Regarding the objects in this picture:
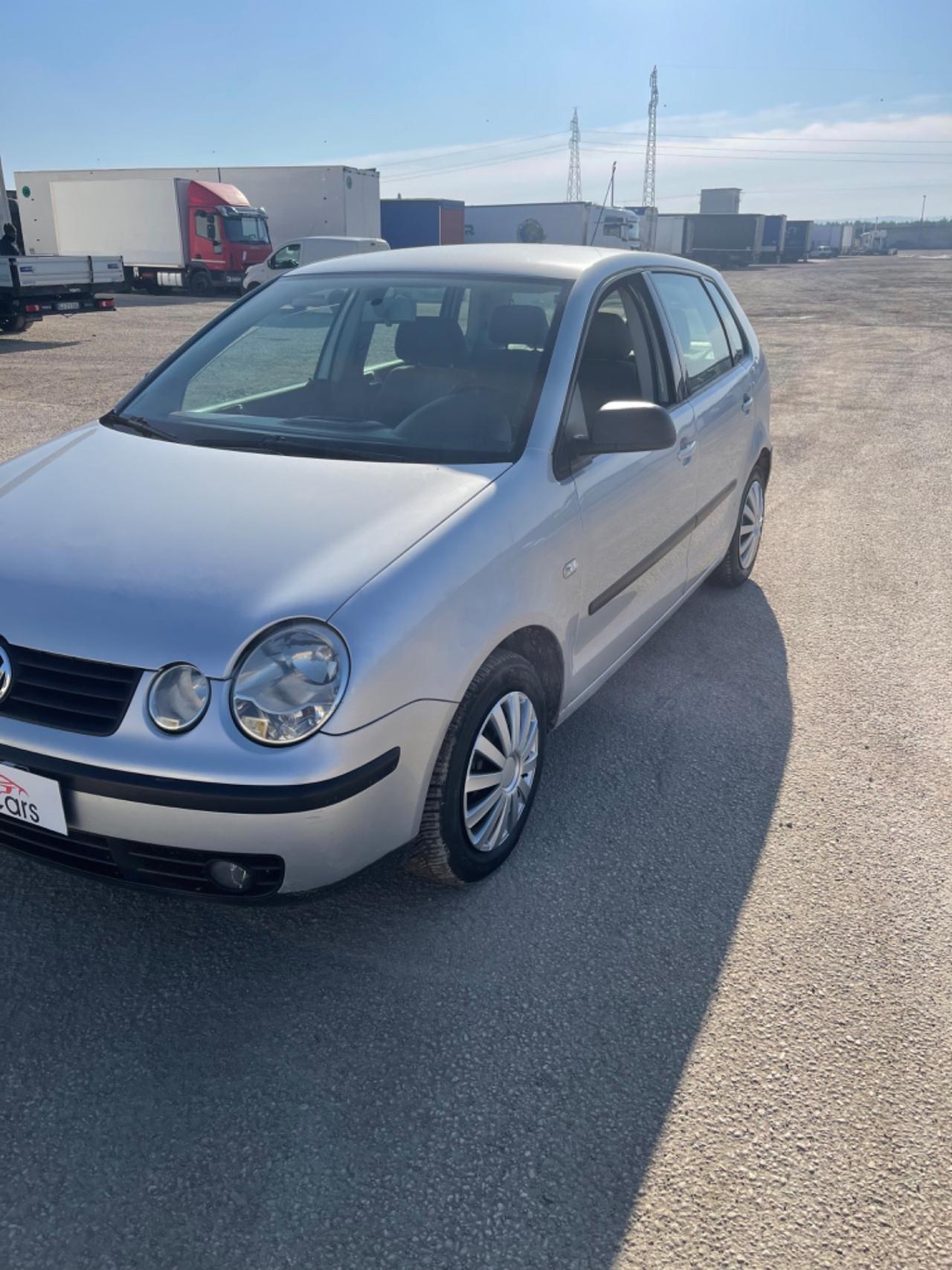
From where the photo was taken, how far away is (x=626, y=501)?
3.39 meters

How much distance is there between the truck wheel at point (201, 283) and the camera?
99.5ft

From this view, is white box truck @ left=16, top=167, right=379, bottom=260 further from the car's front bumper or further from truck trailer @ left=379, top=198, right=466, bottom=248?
the car's front bumper

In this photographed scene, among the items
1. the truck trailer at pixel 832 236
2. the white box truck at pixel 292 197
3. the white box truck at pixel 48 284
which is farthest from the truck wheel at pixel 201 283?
the truck trailer at pixel 832 236

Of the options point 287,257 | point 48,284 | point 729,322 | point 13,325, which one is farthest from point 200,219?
point 729,322

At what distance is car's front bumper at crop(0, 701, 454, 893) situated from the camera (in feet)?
7.04

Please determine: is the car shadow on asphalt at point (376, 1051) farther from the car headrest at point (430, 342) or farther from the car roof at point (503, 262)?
the car roof at point (503, 262)

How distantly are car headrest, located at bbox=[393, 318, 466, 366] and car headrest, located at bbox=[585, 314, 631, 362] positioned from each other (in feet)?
1.39

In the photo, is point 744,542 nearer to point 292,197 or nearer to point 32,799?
point 32,799

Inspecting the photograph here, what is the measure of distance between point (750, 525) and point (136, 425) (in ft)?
10.5

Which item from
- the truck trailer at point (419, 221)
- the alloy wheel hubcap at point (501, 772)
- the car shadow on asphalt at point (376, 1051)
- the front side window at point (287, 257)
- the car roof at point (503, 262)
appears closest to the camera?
the car shadow on asphalt at point (376, 1051)

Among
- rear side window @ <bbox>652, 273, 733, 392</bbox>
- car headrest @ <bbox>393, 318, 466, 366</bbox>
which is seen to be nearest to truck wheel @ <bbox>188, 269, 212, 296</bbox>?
rear side window @ <bbox>652, 273, 733, 392</bbox>

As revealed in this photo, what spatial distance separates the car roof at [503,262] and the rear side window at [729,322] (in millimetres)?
824

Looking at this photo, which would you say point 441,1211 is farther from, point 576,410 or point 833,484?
point 833,484

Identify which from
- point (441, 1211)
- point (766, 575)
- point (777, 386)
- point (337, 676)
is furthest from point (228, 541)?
point (777, 386)
